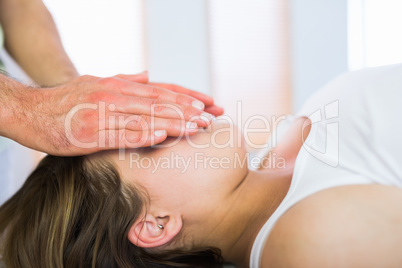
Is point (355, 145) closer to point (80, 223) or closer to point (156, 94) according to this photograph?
point (156, 94)

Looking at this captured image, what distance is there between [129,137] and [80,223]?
0.30 meters

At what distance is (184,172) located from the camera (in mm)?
979

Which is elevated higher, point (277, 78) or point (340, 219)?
point (277, 78)

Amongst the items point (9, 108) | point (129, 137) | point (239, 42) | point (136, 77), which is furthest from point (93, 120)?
point (239, 42)

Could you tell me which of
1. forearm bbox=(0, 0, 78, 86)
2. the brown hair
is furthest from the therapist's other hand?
forearm bbox=(0, 0, 78, 86)

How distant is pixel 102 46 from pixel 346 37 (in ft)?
8.62

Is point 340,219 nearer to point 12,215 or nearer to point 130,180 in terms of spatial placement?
point 130,180

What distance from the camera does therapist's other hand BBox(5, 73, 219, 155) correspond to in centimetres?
90

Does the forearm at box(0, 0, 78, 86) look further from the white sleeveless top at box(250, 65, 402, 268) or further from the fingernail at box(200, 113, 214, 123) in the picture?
the white sleeveless top at box(250, 65, 402, 268)

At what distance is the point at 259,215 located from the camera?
103 cm

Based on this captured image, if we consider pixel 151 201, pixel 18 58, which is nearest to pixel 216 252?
pixel 151 201

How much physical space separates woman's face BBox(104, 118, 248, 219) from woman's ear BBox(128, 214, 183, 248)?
0.04 meters

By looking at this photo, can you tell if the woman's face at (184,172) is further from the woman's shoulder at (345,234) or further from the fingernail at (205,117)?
the woman's shoulder at (345,234)

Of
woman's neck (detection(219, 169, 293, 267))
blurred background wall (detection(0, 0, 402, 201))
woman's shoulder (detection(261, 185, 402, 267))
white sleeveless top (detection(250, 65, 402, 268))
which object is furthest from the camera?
blurred background wall (detection(0, 0, 402, 201))
